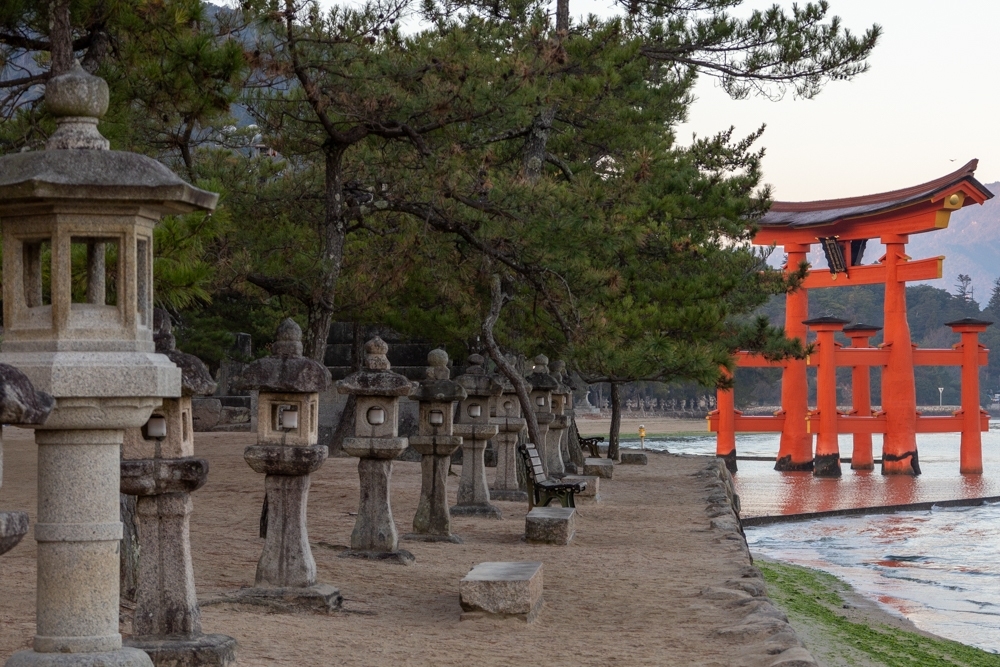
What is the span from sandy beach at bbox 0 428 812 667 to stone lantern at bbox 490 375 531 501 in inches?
37.2

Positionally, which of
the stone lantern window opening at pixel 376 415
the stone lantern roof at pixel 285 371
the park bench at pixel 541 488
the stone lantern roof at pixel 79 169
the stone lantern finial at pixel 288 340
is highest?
the stone lantern roof at pixel 79 169

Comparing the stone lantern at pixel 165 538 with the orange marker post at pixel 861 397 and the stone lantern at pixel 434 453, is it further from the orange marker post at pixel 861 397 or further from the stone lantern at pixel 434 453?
the orange marker post at pixel 861 397

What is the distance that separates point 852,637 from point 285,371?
5942mm

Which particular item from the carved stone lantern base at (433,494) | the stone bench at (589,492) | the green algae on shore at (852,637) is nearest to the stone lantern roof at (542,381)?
the stone bench at (589,492)

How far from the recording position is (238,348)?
25375mm

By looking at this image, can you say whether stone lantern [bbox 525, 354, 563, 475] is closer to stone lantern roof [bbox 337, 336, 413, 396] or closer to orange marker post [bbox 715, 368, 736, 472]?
stone lantern roof [bbox 337, 336, 413, 396]

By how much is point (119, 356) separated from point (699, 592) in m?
5.06

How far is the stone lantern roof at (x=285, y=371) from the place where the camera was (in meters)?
7.16

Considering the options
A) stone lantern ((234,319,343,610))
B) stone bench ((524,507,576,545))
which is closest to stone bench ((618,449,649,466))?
stone bench ((524,507,576,545))

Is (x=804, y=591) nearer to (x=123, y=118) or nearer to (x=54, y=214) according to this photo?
(x=123, y=118)

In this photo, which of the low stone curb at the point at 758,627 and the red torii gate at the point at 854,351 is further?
the red torii gate at the point at 854,351

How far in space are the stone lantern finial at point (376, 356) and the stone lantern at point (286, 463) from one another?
1620 mm

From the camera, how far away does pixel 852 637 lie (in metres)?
10.4

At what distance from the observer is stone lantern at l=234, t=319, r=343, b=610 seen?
22.8 feet
